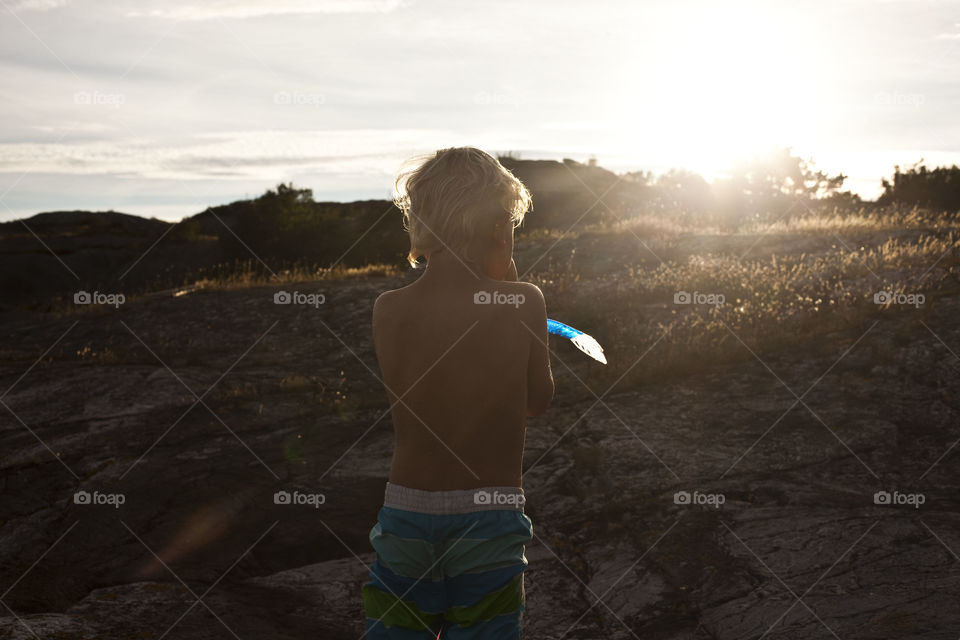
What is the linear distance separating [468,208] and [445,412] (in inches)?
21.9

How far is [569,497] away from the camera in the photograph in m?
6.20

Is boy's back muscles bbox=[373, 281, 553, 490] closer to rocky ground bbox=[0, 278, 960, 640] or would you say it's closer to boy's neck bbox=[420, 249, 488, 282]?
boy's neck bbox=[420, 249, 488, 282]

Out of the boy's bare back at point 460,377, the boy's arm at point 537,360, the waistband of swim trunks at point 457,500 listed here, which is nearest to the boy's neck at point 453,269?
the boy's bare back at point 460,377

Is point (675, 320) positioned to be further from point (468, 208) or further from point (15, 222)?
point (15, 222)

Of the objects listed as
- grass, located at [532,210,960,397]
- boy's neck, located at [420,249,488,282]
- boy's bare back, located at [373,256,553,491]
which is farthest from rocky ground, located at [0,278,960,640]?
boy's neck, located at [420,249,488,282]

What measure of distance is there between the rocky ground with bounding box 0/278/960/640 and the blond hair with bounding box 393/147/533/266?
11.2 ft

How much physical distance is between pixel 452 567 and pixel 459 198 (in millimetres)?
994

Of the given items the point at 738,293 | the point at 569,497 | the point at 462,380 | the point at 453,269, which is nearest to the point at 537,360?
the point at 462,380

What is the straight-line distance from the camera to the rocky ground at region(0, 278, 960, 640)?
470 cm

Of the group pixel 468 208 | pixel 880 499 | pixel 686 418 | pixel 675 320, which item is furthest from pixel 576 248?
pixel 468 208

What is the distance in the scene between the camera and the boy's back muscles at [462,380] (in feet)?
6.60

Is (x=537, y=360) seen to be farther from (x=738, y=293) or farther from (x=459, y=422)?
(x=738, y=293)

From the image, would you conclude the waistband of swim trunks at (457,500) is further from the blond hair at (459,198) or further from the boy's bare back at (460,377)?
the blond hair at (459,198)

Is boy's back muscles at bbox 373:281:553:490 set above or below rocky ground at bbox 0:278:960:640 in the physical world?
above
